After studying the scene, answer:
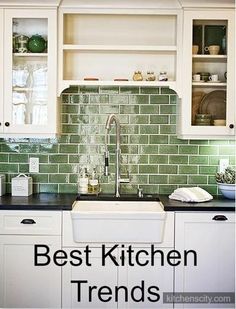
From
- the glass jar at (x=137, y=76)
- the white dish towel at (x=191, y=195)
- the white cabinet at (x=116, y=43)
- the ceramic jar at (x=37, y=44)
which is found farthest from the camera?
the white cabinet at (x=116, y=43)

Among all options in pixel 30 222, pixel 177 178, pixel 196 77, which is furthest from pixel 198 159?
pixel 30 222

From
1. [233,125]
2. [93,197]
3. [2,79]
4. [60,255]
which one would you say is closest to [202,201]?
[233,125]

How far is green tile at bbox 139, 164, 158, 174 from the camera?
3400 millimetres

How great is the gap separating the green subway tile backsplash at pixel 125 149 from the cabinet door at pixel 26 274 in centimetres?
64

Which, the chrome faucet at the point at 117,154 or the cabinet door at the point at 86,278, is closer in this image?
the cabinet door at the point at 86,278

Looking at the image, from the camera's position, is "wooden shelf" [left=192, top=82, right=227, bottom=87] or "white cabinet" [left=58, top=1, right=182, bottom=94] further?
"white cabinet" [left=58, top=1, right=182, bottom=94]

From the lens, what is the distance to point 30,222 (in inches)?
112

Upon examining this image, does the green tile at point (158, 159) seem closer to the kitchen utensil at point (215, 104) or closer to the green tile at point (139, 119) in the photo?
the green tile at point (139, 119)

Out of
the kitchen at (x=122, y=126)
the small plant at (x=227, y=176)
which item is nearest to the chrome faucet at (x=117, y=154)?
the kitchen at (x=122, y=126)

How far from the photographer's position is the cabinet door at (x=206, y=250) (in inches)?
112

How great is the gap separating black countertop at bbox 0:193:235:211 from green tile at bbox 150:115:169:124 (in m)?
0.62

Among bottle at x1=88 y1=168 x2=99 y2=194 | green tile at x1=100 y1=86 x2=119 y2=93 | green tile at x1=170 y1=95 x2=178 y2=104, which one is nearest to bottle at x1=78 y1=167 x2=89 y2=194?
bottle at x1=88 y1=168 x2=99 y2=194

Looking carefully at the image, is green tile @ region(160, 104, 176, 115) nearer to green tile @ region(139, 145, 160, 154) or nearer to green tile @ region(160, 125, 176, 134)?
green tile @ region(160, 125, 176, 134)

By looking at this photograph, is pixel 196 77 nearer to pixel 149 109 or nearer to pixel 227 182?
pixel 149 109
